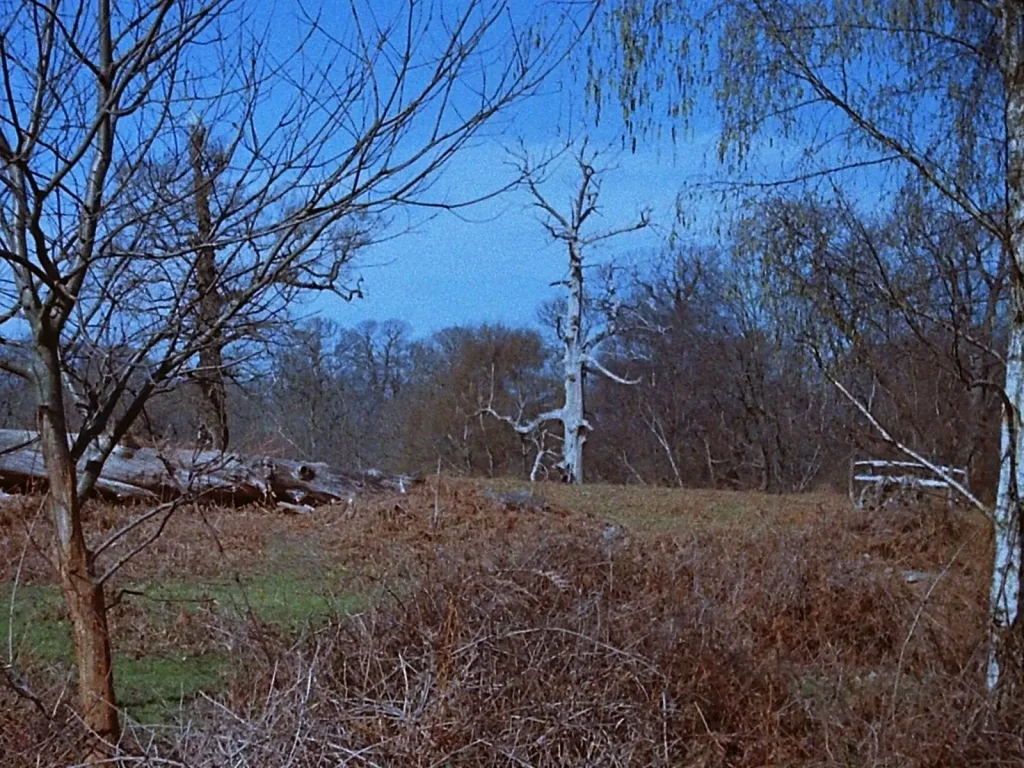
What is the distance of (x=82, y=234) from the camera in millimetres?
3834

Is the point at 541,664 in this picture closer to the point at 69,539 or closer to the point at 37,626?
the point at 69,539

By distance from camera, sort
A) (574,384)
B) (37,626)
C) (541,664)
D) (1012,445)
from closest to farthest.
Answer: (1012,445)
(541,664)
(37,626)
(574,384)

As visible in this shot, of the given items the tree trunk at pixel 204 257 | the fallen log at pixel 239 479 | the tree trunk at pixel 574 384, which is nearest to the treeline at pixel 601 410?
the tree trunk at pixel 574 384

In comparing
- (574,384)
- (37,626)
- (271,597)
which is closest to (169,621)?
(37,626)

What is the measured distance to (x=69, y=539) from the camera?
3.91 m

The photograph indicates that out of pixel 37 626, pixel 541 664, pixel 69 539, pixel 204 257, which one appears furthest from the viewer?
pixel 37 626

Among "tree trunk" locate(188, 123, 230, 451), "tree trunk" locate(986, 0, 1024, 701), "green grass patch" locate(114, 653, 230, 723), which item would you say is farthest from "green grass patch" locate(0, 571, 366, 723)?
"tree trunk" locate(986, 0, 1024, 701)

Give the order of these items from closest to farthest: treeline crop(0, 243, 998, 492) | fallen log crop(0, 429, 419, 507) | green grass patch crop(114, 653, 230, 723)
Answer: green grass patch crop(114, 653, 230, 723) → fallen log crop(0, 429, 419, 507) → treeline crop(0, 243, 998, 492)

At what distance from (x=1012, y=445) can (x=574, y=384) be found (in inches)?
896

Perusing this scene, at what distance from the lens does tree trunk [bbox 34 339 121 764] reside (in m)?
3.84

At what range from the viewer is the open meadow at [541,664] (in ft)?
15.9

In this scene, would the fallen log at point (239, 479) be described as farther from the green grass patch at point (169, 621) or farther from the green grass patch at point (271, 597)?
the green grass patch at point (169, 621)

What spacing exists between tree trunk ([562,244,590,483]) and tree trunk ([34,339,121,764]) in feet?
77.2

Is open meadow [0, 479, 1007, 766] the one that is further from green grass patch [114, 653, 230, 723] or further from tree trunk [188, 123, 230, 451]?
tree trunk [188, 123, 230, 451]
